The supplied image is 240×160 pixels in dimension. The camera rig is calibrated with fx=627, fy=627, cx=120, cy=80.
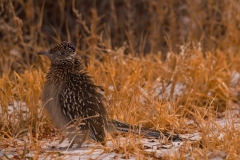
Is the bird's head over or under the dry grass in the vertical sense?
over

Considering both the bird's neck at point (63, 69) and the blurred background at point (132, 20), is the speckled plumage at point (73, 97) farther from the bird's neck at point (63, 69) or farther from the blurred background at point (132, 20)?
the blurred background at point (132, 20)

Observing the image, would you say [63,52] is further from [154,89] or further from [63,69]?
[154,89]

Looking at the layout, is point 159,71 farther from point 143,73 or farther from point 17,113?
point 17,113

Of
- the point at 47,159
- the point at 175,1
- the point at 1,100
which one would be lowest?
the point at 47,159

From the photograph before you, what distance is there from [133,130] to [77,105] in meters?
0.55

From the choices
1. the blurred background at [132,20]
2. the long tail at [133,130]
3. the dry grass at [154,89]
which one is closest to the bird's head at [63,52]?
the dry grass at [154,89]

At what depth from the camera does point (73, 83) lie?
5.75 metres

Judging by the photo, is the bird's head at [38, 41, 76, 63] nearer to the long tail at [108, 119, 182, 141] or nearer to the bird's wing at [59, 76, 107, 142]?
the bird's wing at [59, 76, 107, 142]

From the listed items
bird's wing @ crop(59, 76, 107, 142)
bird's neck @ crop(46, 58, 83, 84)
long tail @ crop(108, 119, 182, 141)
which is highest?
bird's neck @ crop(46, 58, 83, 84)

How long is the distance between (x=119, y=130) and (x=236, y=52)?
3667mm

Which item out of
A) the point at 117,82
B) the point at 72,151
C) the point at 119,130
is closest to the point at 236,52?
the point at 117,82

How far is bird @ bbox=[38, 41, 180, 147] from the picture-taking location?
5531 millimetres

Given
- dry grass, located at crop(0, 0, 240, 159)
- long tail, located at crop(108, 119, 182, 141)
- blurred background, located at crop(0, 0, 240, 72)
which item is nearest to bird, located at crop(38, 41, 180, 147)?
long tail, located at crop(108, 119, 182, 141)

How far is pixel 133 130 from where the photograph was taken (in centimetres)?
542
